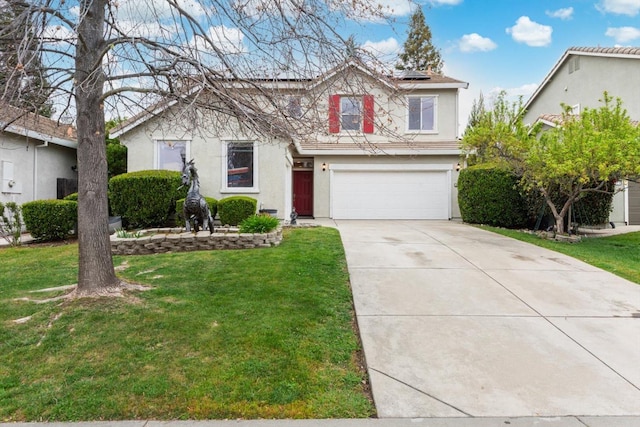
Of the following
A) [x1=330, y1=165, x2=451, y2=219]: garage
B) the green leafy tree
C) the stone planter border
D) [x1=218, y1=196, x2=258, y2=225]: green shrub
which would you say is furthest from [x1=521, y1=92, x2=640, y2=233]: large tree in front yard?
[x1=218, y1=196, x2=258, y2=225]: green shrub

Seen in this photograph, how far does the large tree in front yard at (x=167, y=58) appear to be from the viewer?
14.8ft

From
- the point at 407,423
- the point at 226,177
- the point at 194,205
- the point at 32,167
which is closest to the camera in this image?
the point at 407,423

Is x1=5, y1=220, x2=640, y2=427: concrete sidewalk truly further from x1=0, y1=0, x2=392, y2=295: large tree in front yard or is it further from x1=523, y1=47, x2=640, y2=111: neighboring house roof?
x1=523, y1=47, x2=640, y2=111: neighboring house roof

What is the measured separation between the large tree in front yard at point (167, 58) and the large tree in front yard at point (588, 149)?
22.3ft

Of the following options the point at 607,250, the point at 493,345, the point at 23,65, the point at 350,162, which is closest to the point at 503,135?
the point at 607,250

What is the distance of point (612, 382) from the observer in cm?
338

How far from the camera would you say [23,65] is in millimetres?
3637

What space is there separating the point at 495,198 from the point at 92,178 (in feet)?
40.2

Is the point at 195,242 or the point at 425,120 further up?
the point at 425,120

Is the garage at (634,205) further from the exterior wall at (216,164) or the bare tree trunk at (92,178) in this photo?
the bare tree trunk at (92,178)

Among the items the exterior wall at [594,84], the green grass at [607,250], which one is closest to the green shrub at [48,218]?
the green grass at [607,250]

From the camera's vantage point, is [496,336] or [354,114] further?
[354,114]

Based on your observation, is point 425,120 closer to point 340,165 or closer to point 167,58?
point 340,165

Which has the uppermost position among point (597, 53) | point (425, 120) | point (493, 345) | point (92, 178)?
point (597, 53)
